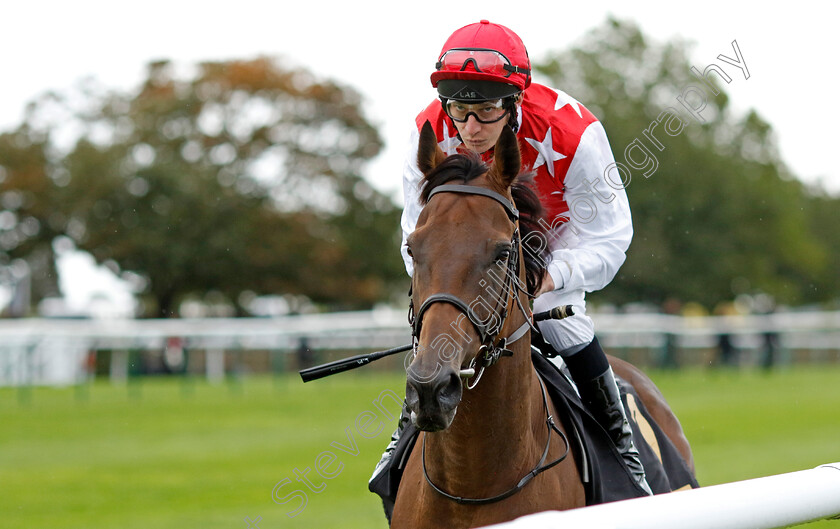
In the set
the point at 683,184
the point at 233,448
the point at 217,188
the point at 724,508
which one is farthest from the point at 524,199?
the point at 683,184

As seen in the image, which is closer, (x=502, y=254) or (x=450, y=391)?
(x=450, y=391)

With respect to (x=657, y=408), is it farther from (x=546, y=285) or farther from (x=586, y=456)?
(x=546, y=285)

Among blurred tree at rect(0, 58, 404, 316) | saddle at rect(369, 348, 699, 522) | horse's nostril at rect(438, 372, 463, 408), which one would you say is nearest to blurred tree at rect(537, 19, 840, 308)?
blurred tree at rect(0, 58, 404, 316)

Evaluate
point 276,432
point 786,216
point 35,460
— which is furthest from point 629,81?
point 35,460

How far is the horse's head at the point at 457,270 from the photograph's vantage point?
97.7 inches

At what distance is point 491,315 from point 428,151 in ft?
1.89

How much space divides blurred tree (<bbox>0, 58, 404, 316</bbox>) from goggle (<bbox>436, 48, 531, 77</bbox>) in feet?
95.1

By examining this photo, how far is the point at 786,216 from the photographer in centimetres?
4594

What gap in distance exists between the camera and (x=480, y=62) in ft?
11.0

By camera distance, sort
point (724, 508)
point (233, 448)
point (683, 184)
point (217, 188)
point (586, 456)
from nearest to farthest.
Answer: point (724, 508)
point (586, 456)
point (233, 448)
point (217, 188)
point (683, 184)

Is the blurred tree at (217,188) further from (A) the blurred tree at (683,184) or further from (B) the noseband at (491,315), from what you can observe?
(B) the noseband at (491,315)

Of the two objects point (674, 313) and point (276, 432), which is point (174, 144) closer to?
point (674, 313)

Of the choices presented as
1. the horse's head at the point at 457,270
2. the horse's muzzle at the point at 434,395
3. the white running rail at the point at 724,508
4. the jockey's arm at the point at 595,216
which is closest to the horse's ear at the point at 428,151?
the horse's head at the point at 457,270

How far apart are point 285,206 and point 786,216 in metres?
24.5
